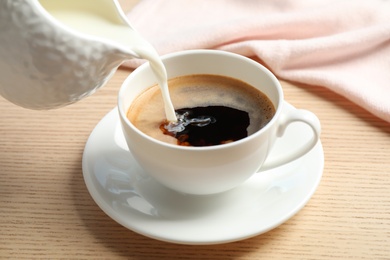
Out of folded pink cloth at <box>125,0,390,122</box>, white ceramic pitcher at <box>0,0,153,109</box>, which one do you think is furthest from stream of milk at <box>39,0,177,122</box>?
folded pink cloth at <box>125,0,390,122</box>

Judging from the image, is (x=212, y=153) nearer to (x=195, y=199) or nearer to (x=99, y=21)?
(x=195, y=199)

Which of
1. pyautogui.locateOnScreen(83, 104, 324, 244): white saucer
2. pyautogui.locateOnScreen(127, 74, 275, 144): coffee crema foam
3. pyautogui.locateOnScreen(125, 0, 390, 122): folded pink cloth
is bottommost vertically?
pyautogui.locateOnScreen(125, 0, 390, 122): folded pink cloth

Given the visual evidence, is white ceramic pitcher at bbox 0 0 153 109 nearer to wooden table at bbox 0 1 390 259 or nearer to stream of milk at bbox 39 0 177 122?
stream of milk at bbox 39 0 177 122

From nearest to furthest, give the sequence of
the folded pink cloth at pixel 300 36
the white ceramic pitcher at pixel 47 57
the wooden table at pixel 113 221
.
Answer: the white ceramic pitcher at pixel 47 57 → the wooden table at pixel 113 221 → the folded pink cloth at pixel 300 36

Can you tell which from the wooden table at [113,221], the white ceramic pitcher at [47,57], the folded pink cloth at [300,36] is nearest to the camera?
the white ceramic pitcher at [47,57]

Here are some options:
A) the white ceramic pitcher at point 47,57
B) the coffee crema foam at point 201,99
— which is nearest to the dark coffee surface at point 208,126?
the coffee crema foam at point 201,99

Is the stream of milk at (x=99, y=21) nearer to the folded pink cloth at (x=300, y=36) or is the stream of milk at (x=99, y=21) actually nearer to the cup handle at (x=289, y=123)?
the cup handle at (x=289, y=123)
